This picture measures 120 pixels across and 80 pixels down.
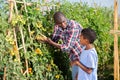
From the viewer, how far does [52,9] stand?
632 cm

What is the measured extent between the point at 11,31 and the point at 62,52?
4.45 feet

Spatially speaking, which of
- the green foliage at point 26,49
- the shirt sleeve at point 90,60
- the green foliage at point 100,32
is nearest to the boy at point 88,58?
the shirt sleeve at point 90,60

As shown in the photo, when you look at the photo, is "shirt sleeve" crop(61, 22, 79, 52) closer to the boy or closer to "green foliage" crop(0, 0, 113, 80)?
"green foliage" crop(0, 0, 113, 80)

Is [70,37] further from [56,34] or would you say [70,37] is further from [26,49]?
[26,49]

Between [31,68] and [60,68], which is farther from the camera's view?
[60,68]

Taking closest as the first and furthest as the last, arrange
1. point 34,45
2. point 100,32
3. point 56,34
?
1. point 34,45
2. point 56,34
3. point 100,32

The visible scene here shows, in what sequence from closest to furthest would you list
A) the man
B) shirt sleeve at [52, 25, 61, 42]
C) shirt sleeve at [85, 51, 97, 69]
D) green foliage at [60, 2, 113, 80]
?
shirt sleeve at [85, 51, 97, 69]
the man
shirt sleeve at [52, 25, 61, 42]
green foliage at [60, 2, 113, 80]

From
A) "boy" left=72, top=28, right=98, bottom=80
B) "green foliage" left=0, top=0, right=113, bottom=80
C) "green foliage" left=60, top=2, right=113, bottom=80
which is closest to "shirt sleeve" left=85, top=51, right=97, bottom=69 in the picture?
"boy" left=72, top=28, right=98, bottom=80

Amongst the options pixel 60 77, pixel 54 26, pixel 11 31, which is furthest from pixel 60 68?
pixel 11 31

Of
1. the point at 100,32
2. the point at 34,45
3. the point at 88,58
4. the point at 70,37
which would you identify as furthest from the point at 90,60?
the point at 100,32

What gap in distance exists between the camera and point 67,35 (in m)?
5.82

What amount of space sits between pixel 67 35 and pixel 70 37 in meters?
0.07

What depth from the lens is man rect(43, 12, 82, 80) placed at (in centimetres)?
571

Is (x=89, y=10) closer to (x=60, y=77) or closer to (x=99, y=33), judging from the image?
(x=99, y=33)
